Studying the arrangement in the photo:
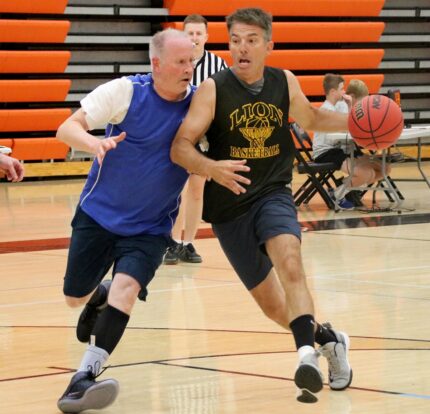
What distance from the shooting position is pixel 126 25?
17.2m

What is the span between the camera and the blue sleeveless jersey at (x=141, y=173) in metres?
4.66

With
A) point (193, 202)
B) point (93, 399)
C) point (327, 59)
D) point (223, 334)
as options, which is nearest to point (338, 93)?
point (193, 202)

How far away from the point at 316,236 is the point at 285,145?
536 cm

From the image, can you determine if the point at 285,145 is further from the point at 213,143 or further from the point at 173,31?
the point at 173,31

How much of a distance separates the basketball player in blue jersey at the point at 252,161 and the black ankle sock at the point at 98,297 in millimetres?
798

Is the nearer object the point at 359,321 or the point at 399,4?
the point at 359,321

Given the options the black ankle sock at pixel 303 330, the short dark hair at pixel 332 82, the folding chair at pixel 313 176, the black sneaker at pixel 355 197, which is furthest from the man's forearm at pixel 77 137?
the short dark hair at pixel 332 82

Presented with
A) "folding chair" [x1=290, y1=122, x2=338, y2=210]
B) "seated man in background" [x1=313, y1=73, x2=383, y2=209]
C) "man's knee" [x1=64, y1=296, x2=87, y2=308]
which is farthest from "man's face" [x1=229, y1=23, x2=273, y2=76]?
"seated man in background" [x1=313, y1=73, x2=383, y2=209]

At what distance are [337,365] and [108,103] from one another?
142 cm

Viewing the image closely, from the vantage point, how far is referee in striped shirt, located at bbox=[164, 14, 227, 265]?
28.1 feet

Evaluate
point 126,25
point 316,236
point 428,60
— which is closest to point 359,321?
point 316,236

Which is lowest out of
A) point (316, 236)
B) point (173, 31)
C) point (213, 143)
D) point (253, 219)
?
point (316, 236)

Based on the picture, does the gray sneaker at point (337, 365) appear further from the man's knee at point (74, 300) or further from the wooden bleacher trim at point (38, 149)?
the wooden bleacher trim at point (38, 149)

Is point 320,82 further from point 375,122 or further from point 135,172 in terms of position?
point 135,172
